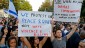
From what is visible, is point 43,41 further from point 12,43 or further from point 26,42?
point 12,43

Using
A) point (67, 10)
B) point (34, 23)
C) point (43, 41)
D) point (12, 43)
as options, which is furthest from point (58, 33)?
point (12, 43)

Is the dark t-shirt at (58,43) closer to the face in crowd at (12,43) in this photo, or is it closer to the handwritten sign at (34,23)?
the handwritten sign at (34,23)

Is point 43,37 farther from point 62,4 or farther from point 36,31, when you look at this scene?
point 62,4

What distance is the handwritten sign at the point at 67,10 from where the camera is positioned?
8.62 meters

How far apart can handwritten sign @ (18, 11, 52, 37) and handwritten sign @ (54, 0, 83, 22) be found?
528 millimetres

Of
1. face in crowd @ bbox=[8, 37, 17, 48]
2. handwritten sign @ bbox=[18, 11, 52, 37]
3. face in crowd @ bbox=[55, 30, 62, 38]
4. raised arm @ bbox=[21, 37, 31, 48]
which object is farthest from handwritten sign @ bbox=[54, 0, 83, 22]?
face in crowd @ bbox=[8, 37, 17, 48]

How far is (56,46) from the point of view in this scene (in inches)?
319

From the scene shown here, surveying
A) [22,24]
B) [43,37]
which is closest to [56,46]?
[43,37]

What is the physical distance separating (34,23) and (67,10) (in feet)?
3.53

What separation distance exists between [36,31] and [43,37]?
1.01 feet

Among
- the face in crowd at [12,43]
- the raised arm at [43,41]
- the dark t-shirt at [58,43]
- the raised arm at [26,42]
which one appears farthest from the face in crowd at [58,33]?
the face in crowd at [12,43]

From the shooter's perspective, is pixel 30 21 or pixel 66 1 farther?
pixel 66 1

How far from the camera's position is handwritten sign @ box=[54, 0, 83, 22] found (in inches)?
340

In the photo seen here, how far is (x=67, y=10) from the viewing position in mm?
8727
